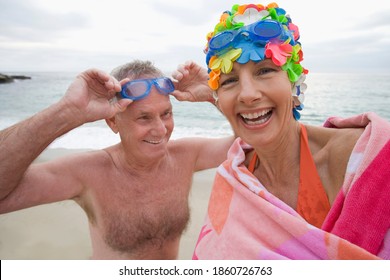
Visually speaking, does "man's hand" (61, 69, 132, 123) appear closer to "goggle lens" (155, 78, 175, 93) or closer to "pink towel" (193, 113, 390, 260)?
"goggle lens" (155, 78, 175, 93)

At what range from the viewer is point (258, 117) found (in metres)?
2.08

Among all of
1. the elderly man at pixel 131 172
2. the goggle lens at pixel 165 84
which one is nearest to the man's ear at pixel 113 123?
the elderly man at pixel 131 172

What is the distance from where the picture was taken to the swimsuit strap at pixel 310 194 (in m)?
2.04

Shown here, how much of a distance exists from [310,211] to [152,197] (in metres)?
1.58

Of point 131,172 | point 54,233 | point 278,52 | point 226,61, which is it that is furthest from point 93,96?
point 54,233

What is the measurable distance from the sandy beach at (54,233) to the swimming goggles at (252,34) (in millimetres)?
3310

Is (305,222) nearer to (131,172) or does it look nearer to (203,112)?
(131,172)

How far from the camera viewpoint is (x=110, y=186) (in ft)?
10.2

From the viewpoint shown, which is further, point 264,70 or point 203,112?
point 203,112

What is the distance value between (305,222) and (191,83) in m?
1.72

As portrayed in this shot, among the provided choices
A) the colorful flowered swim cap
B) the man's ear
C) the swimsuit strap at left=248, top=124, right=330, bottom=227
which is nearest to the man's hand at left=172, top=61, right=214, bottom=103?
the man's ear

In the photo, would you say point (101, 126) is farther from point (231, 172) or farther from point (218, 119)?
point (231, 172)

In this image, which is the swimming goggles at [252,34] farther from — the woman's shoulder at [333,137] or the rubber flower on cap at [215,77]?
the woman's shoulder at [333,137]
